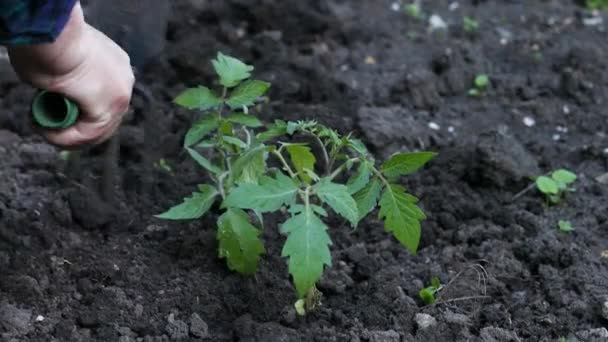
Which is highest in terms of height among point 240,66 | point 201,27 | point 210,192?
point 240,66

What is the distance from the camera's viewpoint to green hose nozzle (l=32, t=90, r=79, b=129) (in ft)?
6.87

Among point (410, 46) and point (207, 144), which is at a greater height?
point (207, 144)

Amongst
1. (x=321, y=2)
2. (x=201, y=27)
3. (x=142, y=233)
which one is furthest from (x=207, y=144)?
(x=321, y=2)

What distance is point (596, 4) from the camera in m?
4.25

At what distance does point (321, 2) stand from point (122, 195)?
161 centimetres

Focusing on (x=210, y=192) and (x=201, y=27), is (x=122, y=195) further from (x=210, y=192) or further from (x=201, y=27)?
(x=201, y=27)

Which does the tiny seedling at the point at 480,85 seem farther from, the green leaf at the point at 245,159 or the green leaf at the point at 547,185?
the green leaf at the point at 245,159

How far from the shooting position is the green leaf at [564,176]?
2.83 metres

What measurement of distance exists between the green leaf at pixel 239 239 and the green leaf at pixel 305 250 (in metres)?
0.29

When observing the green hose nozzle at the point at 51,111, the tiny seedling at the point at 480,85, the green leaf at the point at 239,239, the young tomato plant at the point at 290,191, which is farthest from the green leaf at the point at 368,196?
the tiny seedling at the point at 480,85

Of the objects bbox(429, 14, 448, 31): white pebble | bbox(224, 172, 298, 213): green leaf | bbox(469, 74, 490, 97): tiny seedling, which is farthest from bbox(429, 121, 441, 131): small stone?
bbox(224, 172, 298, 213): green leaf

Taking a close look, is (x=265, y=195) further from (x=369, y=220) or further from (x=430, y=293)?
(x=369, y=220)

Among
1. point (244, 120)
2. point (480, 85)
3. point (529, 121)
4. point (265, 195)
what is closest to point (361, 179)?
point (265, 195)

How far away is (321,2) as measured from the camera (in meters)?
3.99
